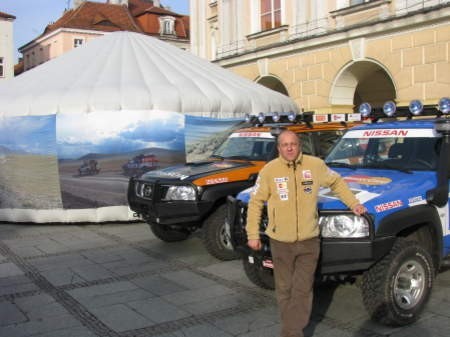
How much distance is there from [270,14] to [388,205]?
57.1ft

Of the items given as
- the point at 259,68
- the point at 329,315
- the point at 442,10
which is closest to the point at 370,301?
the point at 329,315

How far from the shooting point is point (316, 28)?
1823 cm

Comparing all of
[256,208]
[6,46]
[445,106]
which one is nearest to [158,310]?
[256,208]

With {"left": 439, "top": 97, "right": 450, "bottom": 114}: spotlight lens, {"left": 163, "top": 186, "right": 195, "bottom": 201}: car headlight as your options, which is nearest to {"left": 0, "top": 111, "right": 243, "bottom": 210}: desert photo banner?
{"left": 163, "top": 186, "right": 195, "bottom": 201}: car headlight

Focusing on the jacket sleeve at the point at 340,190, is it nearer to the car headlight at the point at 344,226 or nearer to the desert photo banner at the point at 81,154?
the car headlight at the point at 344,226

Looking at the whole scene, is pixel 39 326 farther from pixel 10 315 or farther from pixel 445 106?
pixel 445 106

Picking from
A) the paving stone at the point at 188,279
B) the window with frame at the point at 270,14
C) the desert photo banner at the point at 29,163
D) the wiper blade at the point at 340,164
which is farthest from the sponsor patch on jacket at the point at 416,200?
the window with frame at the point at 270,14

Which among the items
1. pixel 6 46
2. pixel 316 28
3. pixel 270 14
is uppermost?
pixel 6 46

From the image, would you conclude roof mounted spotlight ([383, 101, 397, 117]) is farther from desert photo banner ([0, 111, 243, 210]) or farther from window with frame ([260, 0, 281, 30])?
window with frame ([260, 0, 281, 30])

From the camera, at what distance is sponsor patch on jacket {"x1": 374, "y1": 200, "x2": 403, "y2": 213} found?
4586mm

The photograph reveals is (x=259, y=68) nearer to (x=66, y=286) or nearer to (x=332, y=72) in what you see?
(x=332, y=72)

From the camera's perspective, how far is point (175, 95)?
11.0 metres

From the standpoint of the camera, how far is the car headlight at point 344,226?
4516 mm

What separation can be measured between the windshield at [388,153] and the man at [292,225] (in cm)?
176
